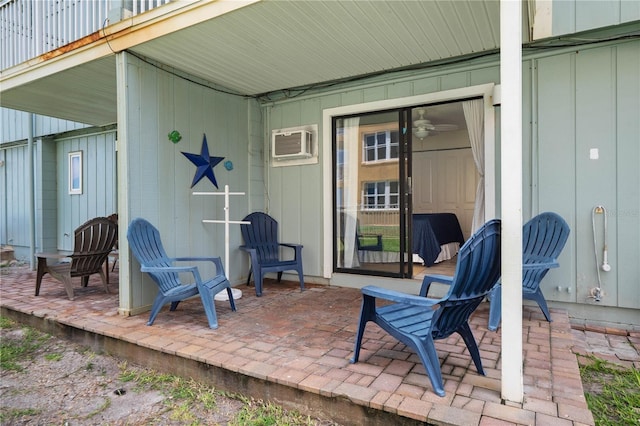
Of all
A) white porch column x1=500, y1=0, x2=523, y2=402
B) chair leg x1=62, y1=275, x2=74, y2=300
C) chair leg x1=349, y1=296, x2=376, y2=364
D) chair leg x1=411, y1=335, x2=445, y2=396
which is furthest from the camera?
chair leg x1=62, y1=275, x2=74, y2=300

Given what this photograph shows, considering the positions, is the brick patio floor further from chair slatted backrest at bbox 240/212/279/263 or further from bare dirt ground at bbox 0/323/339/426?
chair slatted backrest at bbox 240/212/279/263

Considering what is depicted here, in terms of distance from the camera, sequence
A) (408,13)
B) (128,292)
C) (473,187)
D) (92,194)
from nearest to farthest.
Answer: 1. (408,13)
2. (128,292)
3. (92,194)
4. (473,187)

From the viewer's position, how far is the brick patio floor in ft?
5.97

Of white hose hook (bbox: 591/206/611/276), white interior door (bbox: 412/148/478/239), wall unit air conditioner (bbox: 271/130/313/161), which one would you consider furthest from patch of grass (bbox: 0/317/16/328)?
white interior door (bbox: 412/148/478/239)

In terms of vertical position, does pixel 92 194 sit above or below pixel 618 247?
above

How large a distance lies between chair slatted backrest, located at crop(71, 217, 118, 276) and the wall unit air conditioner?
7.20ft

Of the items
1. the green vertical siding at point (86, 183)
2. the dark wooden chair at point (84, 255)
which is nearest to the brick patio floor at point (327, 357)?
the dark wooden chair at point (84, 255)

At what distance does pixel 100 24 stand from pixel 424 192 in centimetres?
631

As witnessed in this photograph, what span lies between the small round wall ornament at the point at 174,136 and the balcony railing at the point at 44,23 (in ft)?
3.82

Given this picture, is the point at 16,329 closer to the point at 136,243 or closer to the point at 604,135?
the point at 136,243

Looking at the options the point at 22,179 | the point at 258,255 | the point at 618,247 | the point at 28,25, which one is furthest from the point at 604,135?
the point at 22,179

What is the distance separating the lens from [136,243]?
3.19 metres

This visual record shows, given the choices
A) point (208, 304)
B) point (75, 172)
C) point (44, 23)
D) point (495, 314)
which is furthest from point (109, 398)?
point (75, 172)

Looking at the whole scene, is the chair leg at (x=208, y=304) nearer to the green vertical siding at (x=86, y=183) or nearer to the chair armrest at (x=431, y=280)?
the chair armrest at (x=431, y=280)
